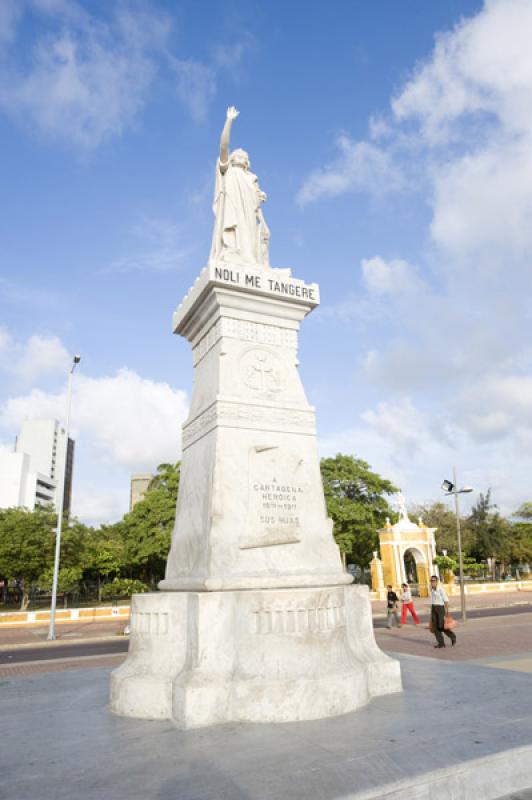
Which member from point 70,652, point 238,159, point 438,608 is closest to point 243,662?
point 238,159

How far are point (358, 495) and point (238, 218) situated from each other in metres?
34.4

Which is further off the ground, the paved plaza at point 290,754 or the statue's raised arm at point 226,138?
the statue's raised arm at point 226,138

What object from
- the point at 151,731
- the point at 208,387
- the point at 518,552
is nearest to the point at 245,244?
the point at 208,387

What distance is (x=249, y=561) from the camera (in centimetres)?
680

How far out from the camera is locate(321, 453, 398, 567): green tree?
128 ft

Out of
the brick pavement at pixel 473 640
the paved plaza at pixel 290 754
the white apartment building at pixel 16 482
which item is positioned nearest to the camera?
the paved plaza at pixel 290 754

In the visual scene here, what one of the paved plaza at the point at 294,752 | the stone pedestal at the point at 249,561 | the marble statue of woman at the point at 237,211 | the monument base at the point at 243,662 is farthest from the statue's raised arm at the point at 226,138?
the paved plaza at the point at 294,752

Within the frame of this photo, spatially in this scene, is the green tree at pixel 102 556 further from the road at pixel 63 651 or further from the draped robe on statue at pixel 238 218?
the draped robe on statue at pixel 238 218

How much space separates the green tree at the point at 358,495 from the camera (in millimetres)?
39094

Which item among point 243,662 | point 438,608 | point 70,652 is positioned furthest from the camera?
point 70,652

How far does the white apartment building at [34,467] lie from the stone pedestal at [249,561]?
73888mm

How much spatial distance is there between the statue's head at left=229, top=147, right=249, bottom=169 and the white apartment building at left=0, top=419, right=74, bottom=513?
240 ft

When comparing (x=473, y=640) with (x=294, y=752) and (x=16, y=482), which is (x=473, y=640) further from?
(x=16, y=482)

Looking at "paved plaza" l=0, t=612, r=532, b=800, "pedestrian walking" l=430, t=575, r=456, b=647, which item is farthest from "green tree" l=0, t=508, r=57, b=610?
"paved plaza" l=0, t=612, r=532, b=800
